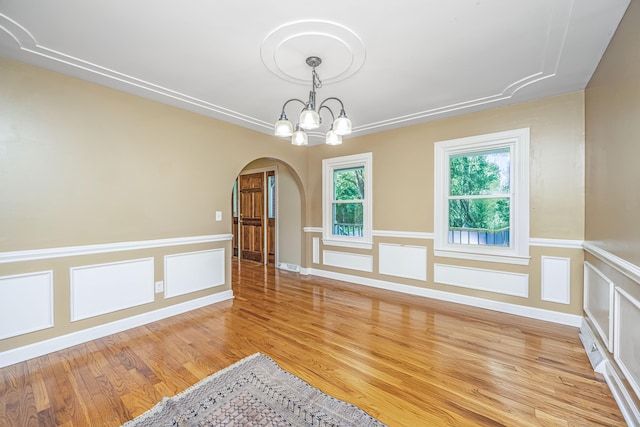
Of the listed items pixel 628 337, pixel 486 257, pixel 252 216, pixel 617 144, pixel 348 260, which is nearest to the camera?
pixel 628 337

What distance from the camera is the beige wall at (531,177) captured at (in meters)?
2.96

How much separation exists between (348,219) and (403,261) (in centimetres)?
122

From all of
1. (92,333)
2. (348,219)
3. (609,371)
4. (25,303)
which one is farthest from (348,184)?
(25,303)

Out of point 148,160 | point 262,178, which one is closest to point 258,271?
point 262,178

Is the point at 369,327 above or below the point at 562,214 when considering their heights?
below

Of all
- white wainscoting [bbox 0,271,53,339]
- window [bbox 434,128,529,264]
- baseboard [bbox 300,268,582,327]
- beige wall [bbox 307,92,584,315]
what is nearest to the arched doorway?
baseboard [bbox 300,268,582,327]

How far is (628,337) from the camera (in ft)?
5.67

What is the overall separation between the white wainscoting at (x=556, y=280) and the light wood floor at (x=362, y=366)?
1.01ft

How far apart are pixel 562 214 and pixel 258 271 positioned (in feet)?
15.8

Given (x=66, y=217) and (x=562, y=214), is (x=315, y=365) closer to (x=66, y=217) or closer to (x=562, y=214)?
(x=66, y=217)

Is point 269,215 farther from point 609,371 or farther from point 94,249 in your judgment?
point 609,371

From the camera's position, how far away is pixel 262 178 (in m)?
6.38

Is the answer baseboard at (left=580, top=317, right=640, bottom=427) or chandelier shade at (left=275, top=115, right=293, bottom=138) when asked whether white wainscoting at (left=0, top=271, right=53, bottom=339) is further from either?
baseboard at (left=580, top=317, right=640, bottom=427)

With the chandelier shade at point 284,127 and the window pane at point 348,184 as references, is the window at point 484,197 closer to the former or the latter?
the window pane at point 348,184
